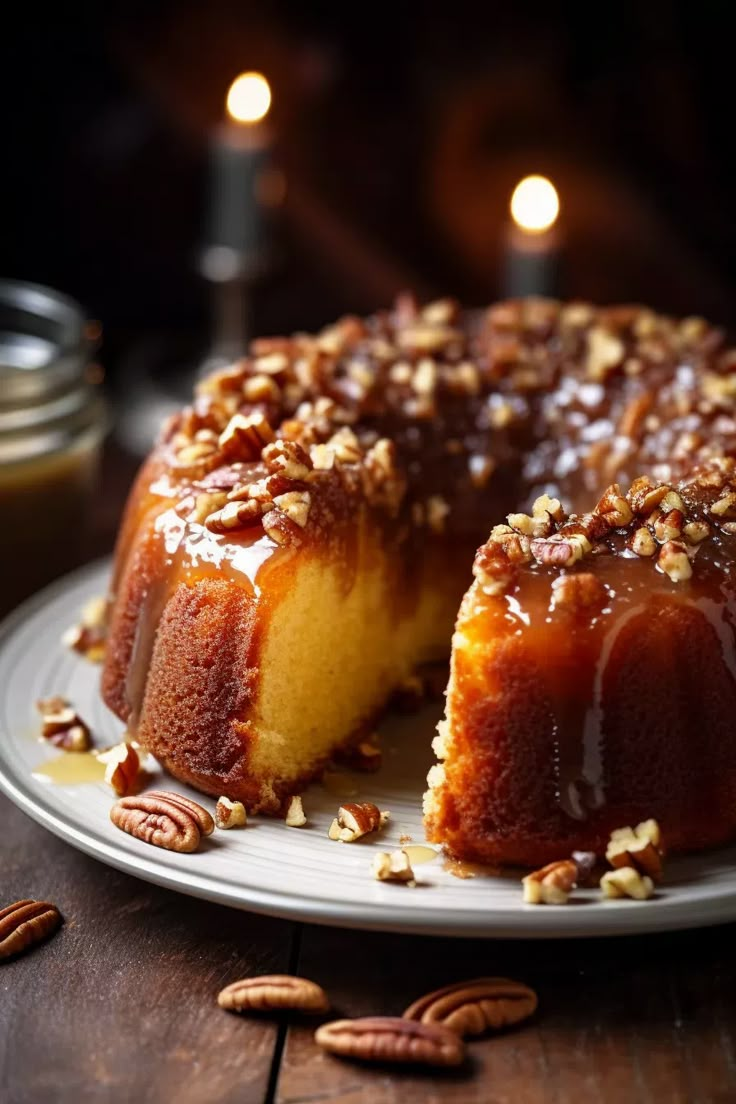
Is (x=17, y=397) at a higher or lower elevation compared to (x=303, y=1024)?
higher

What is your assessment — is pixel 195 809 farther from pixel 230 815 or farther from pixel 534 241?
pixel 534 241

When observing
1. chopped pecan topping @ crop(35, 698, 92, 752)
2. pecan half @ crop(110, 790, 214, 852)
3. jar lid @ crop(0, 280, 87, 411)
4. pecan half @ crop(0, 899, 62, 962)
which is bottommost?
pecan half @ crop(0, 899, 62, 962)

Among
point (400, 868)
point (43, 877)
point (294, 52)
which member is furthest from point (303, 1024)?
point (294, 52)

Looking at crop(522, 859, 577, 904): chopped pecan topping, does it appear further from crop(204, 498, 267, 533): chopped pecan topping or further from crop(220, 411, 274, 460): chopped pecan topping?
crop(220, 411, 274, 460): chopped pecan topping

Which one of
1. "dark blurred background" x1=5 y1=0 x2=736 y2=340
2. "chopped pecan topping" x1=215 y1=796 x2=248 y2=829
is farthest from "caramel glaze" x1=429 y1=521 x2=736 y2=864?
"dark blurred background" x1=5 y1=0 x2=736 y2=340

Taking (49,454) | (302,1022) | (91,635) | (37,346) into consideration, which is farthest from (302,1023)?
(37,346)

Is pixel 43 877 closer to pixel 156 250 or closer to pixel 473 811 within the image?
pixel 473 811
